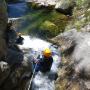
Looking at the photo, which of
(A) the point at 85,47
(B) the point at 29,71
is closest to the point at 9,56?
(B) the point at 29,71

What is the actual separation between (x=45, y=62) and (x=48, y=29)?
480 centimetres

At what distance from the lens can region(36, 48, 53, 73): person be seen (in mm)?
11570

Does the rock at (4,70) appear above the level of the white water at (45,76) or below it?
above

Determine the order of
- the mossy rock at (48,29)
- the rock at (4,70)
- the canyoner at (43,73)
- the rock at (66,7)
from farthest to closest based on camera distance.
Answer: the rock at (66,7) < the mossy rock at (48,29) < the canyoner at (43,73) < the rock at (4,70)

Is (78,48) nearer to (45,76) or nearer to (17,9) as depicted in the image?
(45,76)

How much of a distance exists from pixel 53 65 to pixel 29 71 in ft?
8.35

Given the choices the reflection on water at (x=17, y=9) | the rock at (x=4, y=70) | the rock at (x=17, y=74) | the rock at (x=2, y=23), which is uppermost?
the rock at (x=2, y=23)

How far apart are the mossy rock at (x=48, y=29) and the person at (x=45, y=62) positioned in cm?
400

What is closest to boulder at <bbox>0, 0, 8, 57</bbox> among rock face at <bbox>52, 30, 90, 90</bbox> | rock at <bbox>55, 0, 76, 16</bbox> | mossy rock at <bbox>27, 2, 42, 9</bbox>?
rock face at <bbox>52, 30, 90, 90</bbox>

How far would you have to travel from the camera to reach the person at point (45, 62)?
38.0 feet

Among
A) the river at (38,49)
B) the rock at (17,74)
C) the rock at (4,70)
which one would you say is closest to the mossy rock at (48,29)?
the river at (38,49)

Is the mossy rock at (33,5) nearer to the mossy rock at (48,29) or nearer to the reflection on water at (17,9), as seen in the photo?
the reflection on water at (17,9)

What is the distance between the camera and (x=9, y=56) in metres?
9.85

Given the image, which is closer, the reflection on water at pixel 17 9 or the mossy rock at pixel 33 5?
the reflection on water at pixel 17 9
